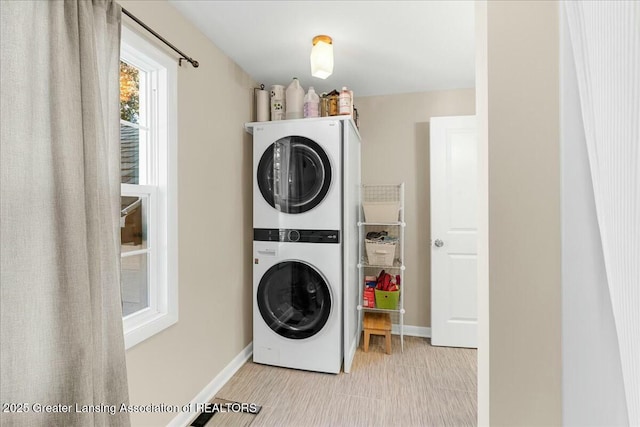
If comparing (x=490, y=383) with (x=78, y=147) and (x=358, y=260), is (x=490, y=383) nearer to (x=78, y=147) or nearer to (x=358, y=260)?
(x=78, y=147)

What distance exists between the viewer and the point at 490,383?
2.77 ft

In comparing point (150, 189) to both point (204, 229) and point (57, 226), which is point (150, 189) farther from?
point (57, 226)

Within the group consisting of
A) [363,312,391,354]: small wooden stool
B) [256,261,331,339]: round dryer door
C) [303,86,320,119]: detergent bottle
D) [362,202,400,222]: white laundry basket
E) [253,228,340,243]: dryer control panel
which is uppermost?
[303,86,320,119]: detergent bottle

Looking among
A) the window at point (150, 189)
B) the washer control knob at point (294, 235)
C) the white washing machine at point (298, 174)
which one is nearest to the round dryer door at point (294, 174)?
the white washing machine at point (298, 174)

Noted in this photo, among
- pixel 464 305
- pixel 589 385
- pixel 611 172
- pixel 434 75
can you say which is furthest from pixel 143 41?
pixel 464 305

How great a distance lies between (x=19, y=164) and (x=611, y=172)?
4.45 feet

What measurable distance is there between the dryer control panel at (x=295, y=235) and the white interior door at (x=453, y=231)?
3.78 feet

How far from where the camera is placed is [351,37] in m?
1.99

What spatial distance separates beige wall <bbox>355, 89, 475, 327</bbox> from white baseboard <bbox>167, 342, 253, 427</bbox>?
1624 millimetres

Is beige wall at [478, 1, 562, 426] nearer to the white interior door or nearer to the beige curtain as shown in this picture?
the beige curtain

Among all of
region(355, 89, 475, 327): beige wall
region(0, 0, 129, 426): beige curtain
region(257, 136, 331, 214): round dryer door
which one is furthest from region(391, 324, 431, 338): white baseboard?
region(0, 0, 129, 426): beige curtain

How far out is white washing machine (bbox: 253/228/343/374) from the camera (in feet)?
7.39

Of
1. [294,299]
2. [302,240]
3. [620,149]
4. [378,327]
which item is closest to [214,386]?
[294,299]

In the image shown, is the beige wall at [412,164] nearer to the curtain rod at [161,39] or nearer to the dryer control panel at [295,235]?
the dryer control panel at [295,235]
